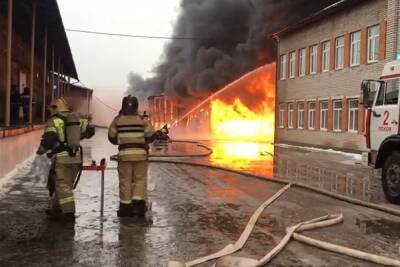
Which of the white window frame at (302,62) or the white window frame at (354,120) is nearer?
the white window frame at (354,120)

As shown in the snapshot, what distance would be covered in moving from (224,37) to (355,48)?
1496cm

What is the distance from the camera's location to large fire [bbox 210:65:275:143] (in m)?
36.5

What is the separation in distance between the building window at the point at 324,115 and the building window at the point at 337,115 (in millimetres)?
862

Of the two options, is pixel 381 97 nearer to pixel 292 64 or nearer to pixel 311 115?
pixel 311 115

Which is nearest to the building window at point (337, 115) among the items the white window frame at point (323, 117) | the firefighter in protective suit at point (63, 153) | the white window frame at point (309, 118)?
the white window frame at point (323, 117)

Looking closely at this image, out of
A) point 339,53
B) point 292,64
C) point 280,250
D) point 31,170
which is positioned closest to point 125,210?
point 280,250

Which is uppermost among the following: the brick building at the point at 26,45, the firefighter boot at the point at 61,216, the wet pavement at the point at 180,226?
the brick building at the point at 26,45

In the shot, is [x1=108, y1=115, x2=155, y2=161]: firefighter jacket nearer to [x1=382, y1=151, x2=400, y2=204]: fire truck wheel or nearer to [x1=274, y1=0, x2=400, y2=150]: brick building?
[x1=382, y1=151, x2=400, y2=204]: fire truck wheel

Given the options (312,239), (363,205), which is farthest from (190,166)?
(312,239)

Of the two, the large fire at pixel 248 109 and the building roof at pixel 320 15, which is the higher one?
the building roof at pixel 320 15

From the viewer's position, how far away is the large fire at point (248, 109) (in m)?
36.5

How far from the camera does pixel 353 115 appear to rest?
78.9 ft

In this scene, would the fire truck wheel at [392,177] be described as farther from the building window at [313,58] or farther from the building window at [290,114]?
the building window at [290,114]

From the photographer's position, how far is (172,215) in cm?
746
